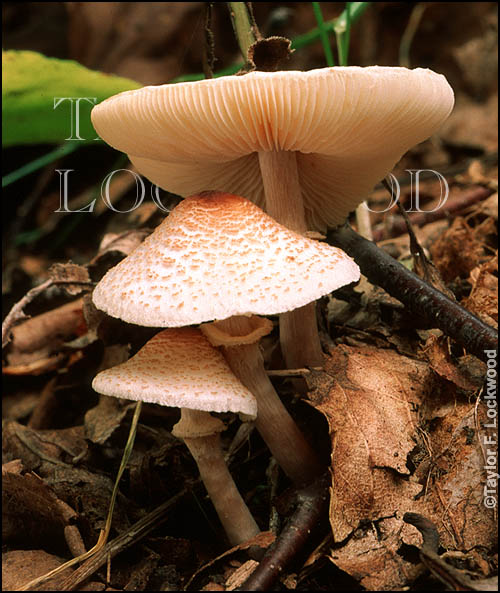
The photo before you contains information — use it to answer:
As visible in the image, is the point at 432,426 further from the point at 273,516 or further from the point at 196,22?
the point at 196,22

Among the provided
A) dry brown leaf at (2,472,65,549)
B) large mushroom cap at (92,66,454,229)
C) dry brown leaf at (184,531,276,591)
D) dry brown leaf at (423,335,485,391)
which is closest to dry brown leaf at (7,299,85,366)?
dry brown leaf at (2,472,65,549)

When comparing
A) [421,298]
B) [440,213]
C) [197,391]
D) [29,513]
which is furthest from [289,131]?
[440,213]

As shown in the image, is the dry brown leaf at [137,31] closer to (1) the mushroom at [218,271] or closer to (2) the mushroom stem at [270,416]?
(1) the mushroom at [218,271]

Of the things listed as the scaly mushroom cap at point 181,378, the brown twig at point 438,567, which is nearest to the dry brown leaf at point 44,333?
the scaly mushroom cap at point 181,378

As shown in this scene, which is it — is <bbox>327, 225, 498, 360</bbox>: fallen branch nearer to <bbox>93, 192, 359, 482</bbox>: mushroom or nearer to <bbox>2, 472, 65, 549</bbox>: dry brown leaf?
<bbox>93, 192, 359, 482</bbox>: mushroom

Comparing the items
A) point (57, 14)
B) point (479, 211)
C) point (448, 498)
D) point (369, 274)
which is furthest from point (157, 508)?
point (57, 14)

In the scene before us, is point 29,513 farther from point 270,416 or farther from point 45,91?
point 45,91
